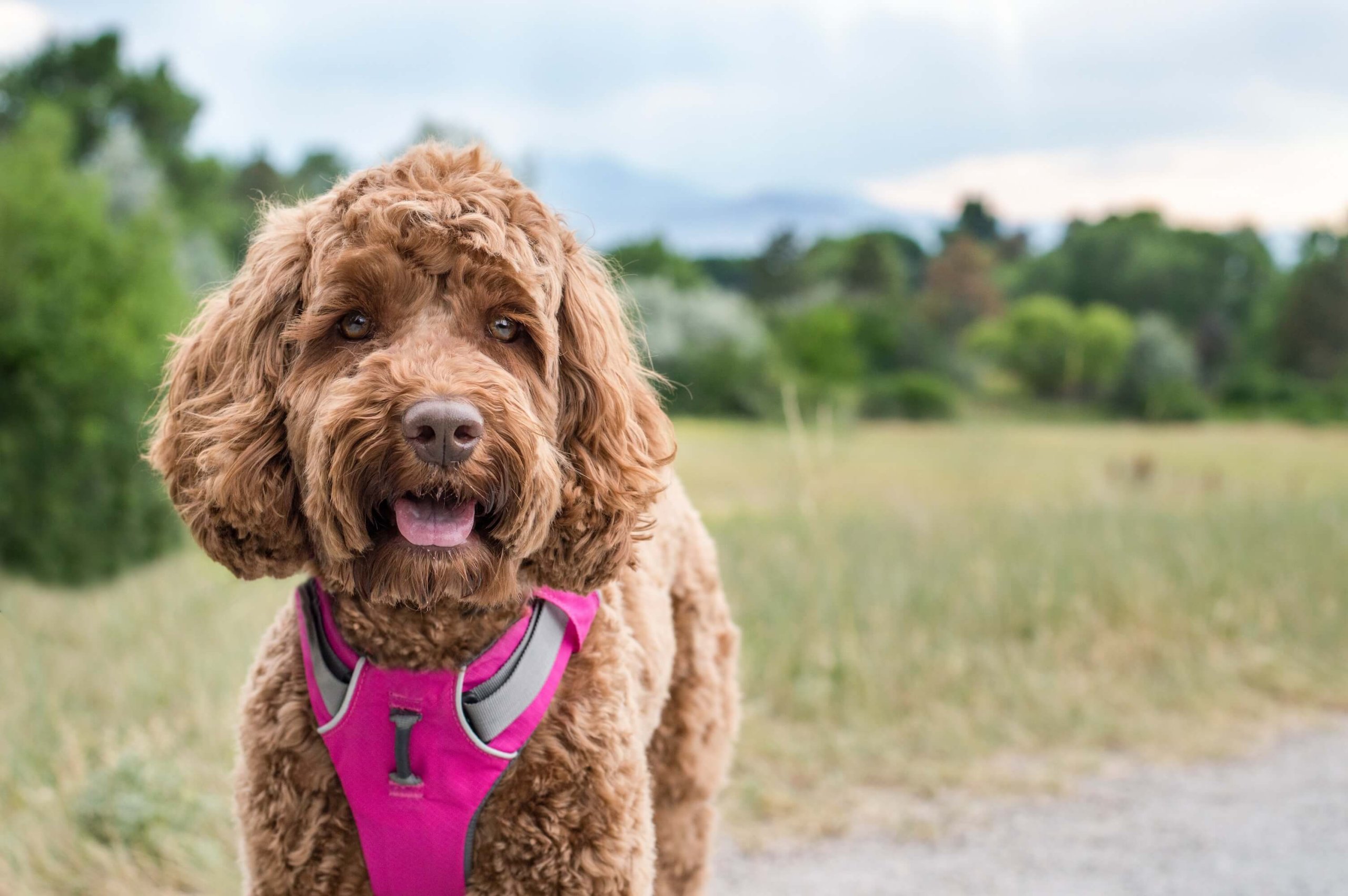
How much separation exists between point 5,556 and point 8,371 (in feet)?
5.73

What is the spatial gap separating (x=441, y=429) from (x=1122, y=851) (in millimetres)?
4044

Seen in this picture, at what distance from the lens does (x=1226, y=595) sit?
7.89 m

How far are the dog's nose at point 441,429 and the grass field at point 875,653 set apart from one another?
8.87ft

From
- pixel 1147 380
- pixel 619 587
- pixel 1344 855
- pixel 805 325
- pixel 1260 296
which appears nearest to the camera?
pixel 619 587

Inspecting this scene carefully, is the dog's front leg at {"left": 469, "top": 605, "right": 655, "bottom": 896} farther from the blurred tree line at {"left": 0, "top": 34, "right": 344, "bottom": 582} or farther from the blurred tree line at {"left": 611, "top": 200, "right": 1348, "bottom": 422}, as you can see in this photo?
the blurred tree line at {"left": 611, "top": 200, "right": 1348, "bottom": 422}

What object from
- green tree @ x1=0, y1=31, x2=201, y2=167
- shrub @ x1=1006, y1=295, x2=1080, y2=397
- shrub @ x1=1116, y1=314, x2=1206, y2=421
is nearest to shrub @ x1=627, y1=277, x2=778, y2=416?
shrub @ x1=1006, y1=295, x2=1080, y2=397

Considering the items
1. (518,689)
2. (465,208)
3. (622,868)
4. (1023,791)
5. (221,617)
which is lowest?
(1023,791)

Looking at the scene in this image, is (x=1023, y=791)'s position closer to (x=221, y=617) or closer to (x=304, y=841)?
(x=304, y=841)

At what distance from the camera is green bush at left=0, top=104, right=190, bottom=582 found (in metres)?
10.4

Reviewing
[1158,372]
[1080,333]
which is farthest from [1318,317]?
[1080,333]

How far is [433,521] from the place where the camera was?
2273 mm

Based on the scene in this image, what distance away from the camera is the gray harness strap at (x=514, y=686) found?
252cm

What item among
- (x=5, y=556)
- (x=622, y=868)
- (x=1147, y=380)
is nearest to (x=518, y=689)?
(x=622, y=868)

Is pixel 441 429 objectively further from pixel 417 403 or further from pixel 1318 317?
pixel 1318 317
